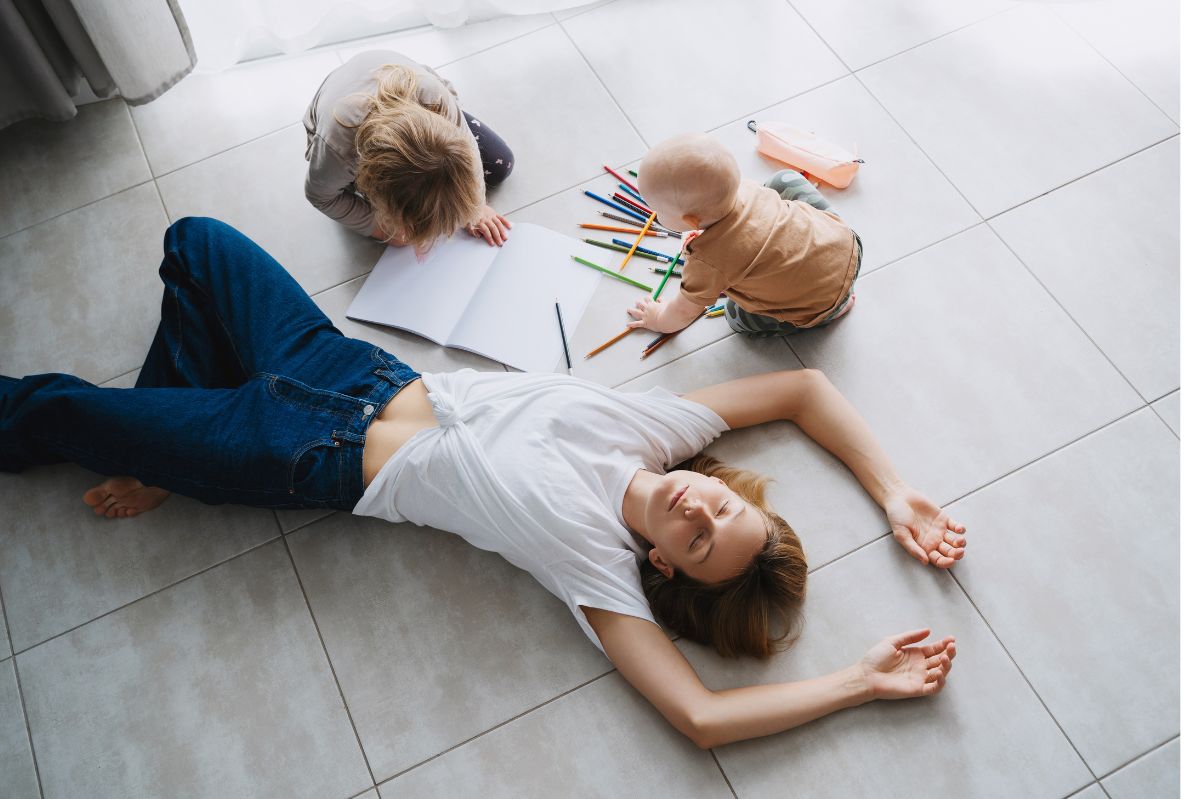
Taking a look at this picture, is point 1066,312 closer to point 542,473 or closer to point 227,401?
point 542,473

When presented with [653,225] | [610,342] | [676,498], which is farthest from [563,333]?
[676,498]

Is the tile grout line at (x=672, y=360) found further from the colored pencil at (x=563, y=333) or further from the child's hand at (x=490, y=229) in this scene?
the child's hand at (x=490, y=229)

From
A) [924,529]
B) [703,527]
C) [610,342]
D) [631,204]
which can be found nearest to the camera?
[703,527]

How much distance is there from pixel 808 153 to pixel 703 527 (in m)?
0.99

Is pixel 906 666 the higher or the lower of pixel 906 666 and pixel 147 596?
the lower

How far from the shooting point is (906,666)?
1.55 metres

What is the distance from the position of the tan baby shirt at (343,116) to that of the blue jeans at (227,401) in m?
0.20

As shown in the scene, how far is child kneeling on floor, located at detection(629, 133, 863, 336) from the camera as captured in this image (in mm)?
1456

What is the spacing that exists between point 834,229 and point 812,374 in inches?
11.6

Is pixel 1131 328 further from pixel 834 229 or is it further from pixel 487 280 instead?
pixel 487 280

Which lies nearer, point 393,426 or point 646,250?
point 393,426

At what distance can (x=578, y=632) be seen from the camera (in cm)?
164

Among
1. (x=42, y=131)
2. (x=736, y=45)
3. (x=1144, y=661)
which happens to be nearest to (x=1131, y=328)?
(x=1144, y=661)

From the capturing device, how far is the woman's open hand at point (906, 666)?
1517 millimetres
